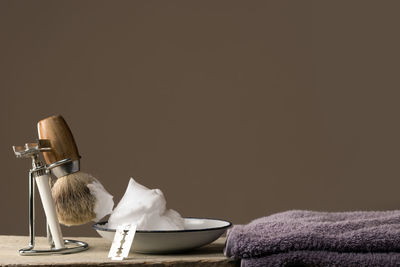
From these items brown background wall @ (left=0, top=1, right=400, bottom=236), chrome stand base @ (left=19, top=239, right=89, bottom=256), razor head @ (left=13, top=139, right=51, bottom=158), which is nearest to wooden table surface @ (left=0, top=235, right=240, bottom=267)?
chrome stand base @ (left=19, top=239, right=89, bottom=256)

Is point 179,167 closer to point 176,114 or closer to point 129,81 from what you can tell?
point 176,114

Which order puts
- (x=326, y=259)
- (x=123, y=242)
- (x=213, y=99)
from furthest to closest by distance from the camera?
(x=213, y=99) → (x=123, y=242) → (x=326, y=259)

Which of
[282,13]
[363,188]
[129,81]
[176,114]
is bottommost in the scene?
[363,188]

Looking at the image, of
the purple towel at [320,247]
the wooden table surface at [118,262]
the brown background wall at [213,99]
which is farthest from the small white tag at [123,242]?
the brown background wall at [213,99]

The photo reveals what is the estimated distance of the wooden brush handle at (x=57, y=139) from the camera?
0.89 metres

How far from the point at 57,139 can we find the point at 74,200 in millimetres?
97

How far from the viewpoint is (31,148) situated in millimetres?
867

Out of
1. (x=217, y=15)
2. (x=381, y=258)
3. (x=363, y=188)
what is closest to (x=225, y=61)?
(x=217, y=15)

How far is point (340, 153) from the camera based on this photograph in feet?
7.38

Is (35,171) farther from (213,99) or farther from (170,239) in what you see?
(213,99)

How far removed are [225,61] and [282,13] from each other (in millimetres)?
307

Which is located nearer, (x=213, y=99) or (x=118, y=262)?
(x=118, y=262)

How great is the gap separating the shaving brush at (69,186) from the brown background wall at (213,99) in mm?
1189

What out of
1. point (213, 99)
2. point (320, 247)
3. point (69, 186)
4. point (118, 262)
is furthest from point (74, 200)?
point (213, 99)
